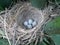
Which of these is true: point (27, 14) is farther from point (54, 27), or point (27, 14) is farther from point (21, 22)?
point (54, 27)

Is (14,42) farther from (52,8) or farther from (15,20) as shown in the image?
(52,8)

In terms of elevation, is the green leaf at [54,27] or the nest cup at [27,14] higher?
the nest cup at [27,14]

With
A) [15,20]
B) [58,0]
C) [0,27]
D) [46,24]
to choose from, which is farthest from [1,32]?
[58,0]

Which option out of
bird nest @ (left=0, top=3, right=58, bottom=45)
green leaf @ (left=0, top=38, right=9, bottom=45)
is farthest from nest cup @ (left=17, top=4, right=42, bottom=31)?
green leaf @ (left=0, top=38, right=9, bottom=45)

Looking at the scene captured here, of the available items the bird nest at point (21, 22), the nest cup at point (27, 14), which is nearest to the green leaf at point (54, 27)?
the bird nest at point (21, 22)

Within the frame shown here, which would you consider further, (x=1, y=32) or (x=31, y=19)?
(x=31, y=19)

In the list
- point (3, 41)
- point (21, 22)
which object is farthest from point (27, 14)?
point (3, 41)

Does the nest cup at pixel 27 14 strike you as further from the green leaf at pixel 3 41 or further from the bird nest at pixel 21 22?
the green leaf at pixel 3 41

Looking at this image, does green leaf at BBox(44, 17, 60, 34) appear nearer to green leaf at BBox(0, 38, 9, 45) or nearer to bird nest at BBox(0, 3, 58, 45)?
bird nest at BBox(0, 3, 58, 45)
